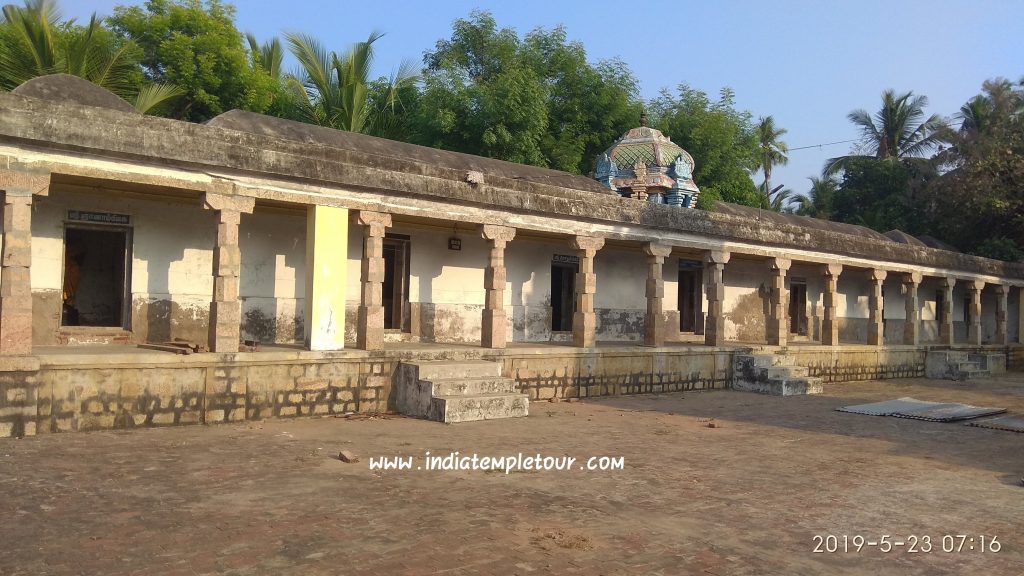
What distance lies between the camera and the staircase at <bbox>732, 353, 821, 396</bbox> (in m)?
14.3

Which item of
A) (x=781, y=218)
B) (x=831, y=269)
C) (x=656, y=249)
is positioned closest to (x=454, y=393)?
(x=656, y=249)

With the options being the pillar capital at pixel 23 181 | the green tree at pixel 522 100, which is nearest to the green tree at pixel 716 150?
the green tree at pixel 522 100

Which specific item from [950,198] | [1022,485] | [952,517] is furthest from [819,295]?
[952,517]

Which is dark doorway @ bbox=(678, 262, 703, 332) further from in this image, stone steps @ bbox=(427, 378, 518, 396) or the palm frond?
the palm frond

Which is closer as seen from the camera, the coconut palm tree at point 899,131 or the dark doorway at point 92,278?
the dark doorway at point 92,278

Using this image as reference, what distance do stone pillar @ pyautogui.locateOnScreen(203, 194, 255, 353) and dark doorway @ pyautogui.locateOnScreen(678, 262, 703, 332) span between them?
11.0m

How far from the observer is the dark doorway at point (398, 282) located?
12859mm

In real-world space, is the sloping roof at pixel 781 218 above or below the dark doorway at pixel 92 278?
above

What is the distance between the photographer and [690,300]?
17.6m

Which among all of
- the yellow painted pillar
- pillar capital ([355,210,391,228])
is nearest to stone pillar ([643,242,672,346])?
pillar capital ([355,210,391,228])

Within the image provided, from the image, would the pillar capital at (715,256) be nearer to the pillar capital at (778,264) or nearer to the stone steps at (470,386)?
the pillar capital at (778,264)

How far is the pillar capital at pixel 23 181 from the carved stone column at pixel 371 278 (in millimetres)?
3698

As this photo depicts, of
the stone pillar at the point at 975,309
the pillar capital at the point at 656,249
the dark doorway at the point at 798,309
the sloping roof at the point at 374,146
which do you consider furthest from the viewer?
the stone pillar at the point at 975,309

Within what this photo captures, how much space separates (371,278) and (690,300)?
953cm
